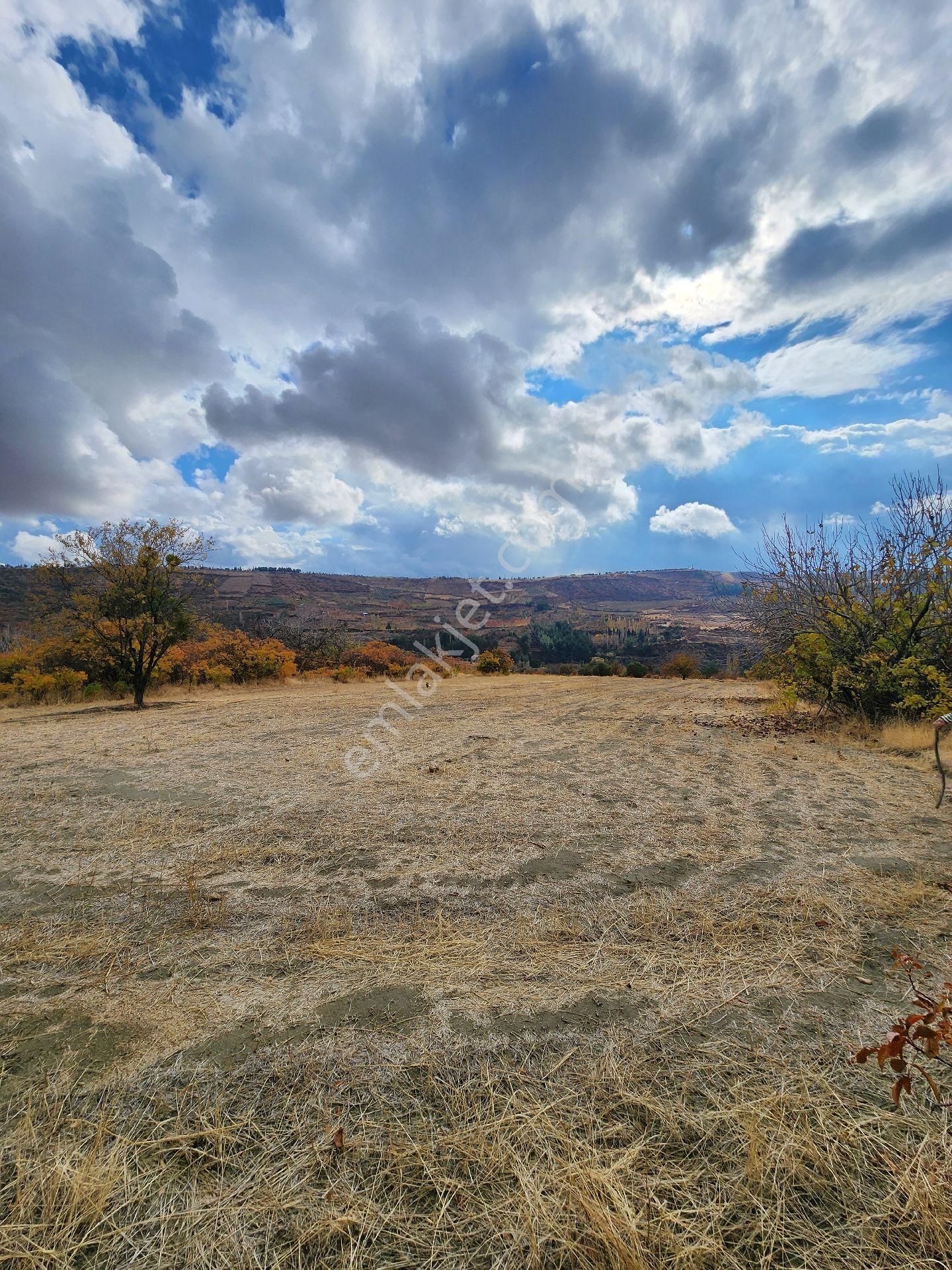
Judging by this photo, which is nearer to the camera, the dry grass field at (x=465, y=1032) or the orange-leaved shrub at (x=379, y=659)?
the dry grass field at (x=465, y=1032)

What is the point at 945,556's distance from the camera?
26.2 feet

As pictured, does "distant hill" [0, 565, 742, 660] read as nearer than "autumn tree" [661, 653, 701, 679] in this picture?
No

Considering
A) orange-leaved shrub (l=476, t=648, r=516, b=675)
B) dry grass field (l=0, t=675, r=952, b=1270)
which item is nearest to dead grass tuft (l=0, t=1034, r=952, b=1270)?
dry grass field (l=0, t=675, r=952, b=1270)

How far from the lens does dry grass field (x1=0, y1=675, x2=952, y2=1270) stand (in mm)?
1430

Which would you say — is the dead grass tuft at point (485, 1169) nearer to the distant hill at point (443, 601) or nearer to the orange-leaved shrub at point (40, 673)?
the distant hill at point (443, 601)

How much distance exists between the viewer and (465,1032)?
7.06ft

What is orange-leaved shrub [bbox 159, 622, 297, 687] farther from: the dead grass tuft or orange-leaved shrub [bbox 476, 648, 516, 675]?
the dead grass tuft

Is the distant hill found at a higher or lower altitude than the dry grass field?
higher

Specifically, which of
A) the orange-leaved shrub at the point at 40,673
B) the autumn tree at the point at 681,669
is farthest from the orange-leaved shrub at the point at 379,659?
the autumn tree at the point at 681,669

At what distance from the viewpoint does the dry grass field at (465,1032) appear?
1430mm

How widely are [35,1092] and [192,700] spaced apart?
14.1 meters

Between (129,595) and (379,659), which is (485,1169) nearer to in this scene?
(129,595)

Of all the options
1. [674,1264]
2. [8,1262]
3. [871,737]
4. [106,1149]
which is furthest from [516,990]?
[871,737]

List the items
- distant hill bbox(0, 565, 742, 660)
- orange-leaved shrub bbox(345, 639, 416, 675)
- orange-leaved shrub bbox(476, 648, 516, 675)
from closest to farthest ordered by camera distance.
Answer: orange-leaved shrub bbox(345, 639, 416, 675)
orange-leaved shrub bbox(476, 648, 516, 675)
distant hill bbox(0, 565, 742, 660)
